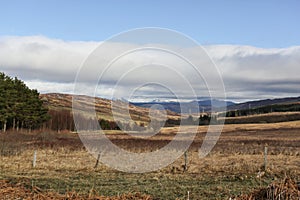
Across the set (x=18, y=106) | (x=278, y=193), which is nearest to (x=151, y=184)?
(x=278, y=193)

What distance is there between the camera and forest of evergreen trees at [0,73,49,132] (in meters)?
63.8

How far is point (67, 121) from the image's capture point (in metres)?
96.6

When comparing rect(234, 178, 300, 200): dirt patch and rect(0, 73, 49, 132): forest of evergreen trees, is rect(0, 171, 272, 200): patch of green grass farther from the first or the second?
rect(0, 73, 49, 132): forest of evergreen trees

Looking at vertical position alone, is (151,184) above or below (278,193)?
below

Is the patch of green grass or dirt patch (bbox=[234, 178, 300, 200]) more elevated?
dirt patch (bbox=[234, 178, 300, 200])

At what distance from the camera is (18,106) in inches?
2581

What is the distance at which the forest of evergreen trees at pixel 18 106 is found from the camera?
63781 mm

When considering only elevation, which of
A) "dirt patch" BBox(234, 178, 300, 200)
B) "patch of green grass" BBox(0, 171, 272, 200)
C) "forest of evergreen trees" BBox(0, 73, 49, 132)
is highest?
"forest of evergreen trees" BBox(0, 73, 49, 132)

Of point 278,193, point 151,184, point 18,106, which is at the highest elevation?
point 18,106

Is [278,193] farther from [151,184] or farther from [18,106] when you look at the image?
[18,106]

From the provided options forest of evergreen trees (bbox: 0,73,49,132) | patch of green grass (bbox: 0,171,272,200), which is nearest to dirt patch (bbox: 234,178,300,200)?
patch of green grass (bbox: 0,171,272,200)

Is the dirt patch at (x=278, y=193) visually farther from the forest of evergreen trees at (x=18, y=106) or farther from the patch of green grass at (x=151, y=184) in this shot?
the forest of evergreen trees at (x=18, y=106)

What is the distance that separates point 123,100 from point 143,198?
361 inches

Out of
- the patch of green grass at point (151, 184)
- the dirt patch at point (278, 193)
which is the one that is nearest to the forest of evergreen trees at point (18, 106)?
the patch of green grass at point (151, 184)
